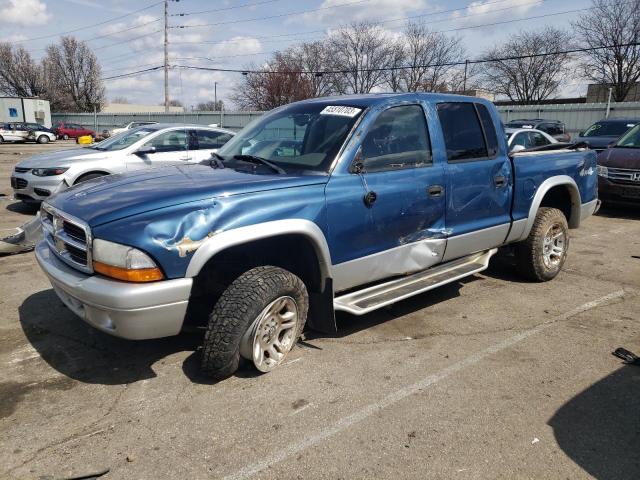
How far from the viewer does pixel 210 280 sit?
356 cm

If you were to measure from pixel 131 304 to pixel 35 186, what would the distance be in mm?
6982

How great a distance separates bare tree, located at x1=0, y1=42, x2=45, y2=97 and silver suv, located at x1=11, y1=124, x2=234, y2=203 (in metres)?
74.9

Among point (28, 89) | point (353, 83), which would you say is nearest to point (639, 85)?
point (353, 83)

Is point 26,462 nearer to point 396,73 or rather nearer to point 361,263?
point 361,263

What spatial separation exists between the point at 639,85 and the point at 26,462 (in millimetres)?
53544

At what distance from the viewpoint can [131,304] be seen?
2.90 m

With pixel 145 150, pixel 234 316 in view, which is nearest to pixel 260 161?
pixel 234 316

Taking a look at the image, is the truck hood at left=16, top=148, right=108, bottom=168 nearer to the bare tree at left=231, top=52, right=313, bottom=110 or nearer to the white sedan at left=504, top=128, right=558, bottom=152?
the white sedan at left=504, top=128, right=558, bottom=152

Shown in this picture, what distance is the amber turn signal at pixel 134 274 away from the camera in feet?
9.59

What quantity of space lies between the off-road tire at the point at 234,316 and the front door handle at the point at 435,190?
1.49 m

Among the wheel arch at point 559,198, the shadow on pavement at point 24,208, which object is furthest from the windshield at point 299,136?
the shadow on pavement at point 24,208

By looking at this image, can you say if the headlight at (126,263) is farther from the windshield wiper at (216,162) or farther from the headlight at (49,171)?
the headlight at (49,171)

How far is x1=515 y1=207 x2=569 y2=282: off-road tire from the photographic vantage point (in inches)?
212

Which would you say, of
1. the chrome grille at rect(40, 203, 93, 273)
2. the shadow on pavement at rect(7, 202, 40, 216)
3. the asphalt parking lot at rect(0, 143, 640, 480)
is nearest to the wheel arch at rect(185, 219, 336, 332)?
the asphalt parking lot at rect(0, 143, 640, 480)
